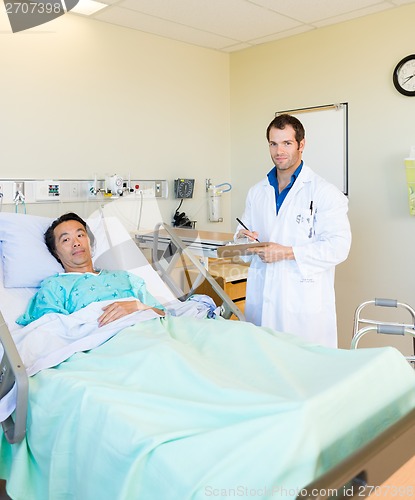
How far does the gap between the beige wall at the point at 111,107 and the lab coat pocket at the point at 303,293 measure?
147 centimetres

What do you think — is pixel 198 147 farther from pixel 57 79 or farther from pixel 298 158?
pixel 298 158

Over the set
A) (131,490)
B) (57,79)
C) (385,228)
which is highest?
(57,79)

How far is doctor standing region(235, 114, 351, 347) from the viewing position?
2273mm

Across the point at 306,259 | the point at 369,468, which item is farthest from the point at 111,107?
the point at 369,468

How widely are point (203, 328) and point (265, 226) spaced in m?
0.86

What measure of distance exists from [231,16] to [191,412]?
2555 mm

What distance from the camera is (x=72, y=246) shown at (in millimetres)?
2230

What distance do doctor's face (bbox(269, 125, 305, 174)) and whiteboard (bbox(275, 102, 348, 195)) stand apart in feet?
3.56

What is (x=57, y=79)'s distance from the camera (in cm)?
299

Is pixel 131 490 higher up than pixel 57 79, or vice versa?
pixel 57 79

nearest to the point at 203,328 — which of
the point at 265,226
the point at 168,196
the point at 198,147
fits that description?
the point at 265,226

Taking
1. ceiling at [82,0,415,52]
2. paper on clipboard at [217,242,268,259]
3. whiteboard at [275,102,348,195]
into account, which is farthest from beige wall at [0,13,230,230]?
paper on clipboard at [217,242,268,259]

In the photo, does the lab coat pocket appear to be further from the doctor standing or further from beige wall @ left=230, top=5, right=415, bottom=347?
beige wall @ left=230, top=5, right=415, bottom=347

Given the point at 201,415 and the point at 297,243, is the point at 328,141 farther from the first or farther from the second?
the point at 201,415
